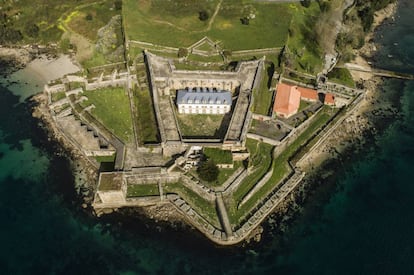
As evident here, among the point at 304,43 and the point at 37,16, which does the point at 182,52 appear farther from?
the point at 37,16

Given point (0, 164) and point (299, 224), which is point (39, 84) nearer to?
point (0, 164)

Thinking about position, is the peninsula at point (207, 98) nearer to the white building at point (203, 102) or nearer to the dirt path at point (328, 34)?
the white building at point (203, 102)

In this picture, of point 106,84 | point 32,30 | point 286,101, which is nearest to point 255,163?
point 286,101

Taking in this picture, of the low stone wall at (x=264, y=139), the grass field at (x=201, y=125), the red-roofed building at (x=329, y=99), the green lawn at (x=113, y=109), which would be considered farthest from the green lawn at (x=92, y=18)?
the red-roofed building at (x=329, y=99)

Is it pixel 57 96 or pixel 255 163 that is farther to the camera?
pixel 57 96

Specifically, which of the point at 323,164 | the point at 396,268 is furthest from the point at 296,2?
the point at 396,268
